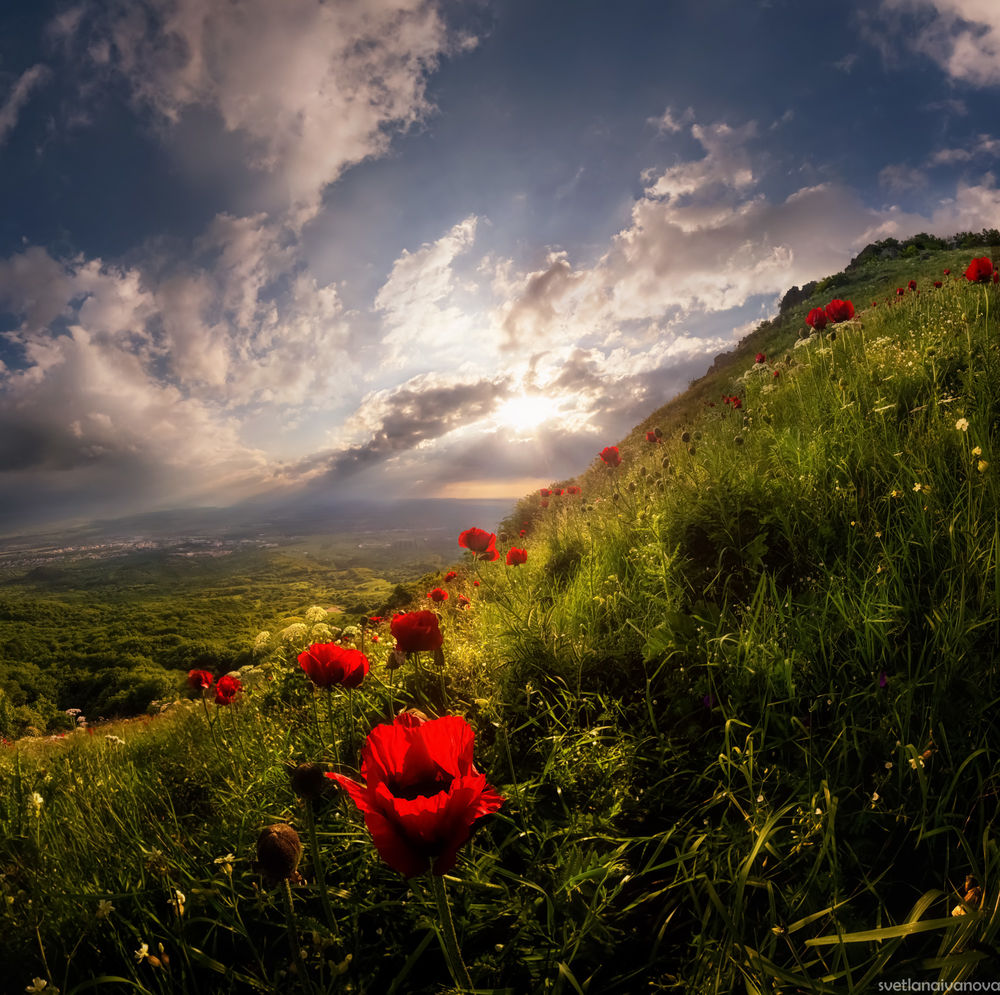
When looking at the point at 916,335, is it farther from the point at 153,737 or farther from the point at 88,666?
the point at 88,666

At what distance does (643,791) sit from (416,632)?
3.45ft

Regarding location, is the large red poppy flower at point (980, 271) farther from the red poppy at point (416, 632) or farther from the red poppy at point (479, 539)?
the red poppy at point (416, 632)

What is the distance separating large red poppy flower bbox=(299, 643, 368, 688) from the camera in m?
1.68

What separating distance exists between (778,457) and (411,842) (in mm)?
2871

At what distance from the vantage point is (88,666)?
5653 cm

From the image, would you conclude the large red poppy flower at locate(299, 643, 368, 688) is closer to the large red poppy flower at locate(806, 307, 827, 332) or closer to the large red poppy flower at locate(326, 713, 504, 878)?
the large red poppy flower at locate(326, 713, 504, 878)

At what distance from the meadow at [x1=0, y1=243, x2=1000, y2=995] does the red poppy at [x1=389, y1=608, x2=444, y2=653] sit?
0.02 m

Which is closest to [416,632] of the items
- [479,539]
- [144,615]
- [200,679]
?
[479,539]

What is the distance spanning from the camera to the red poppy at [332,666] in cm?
168

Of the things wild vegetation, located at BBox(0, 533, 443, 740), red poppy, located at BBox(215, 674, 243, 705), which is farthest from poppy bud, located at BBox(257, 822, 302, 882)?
wild vegetation, located at BBox(0, 533, 443, 740)

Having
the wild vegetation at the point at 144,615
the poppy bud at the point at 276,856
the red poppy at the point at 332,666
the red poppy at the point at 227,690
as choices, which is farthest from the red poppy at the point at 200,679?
the poppy bud at the point at 276,856

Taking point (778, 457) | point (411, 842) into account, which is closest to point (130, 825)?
point (411, 842)

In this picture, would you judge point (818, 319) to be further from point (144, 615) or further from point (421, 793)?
point (144, 615)

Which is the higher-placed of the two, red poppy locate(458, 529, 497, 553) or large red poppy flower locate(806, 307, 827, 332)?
large red poppy flower locate(806, 307, 827, 332)
